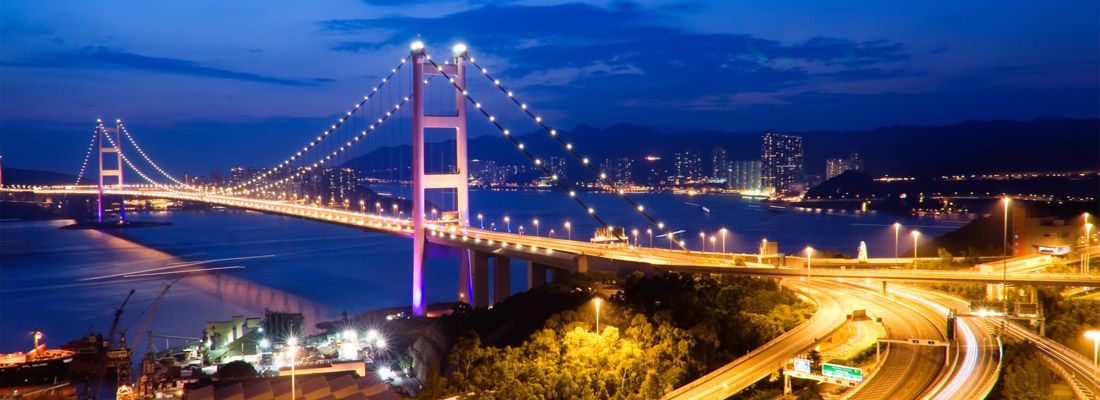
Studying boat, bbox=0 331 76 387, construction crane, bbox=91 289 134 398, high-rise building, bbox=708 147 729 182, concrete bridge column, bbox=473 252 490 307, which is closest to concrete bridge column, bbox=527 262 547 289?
concrete bridge column, bbox=473 252 490 307

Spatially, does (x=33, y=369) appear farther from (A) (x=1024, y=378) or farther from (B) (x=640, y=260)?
(A) (x=1024, y=378)

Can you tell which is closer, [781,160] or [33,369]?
[33,369]

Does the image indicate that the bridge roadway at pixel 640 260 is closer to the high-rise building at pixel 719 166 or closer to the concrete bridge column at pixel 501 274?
the concrete bridge column at pixel 501 274

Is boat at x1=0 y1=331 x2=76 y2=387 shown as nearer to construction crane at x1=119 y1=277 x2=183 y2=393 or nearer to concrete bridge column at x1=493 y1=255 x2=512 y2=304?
construction crane at x1=119 y1=277 x2=183 y2=393

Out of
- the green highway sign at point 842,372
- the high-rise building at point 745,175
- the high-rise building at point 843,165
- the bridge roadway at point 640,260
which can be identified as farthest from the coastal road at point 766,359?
the high-rise building at point 745,175

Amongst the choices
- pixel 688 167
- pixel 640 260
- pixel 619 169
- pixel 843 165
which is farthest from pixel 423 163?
pixel 688 167
